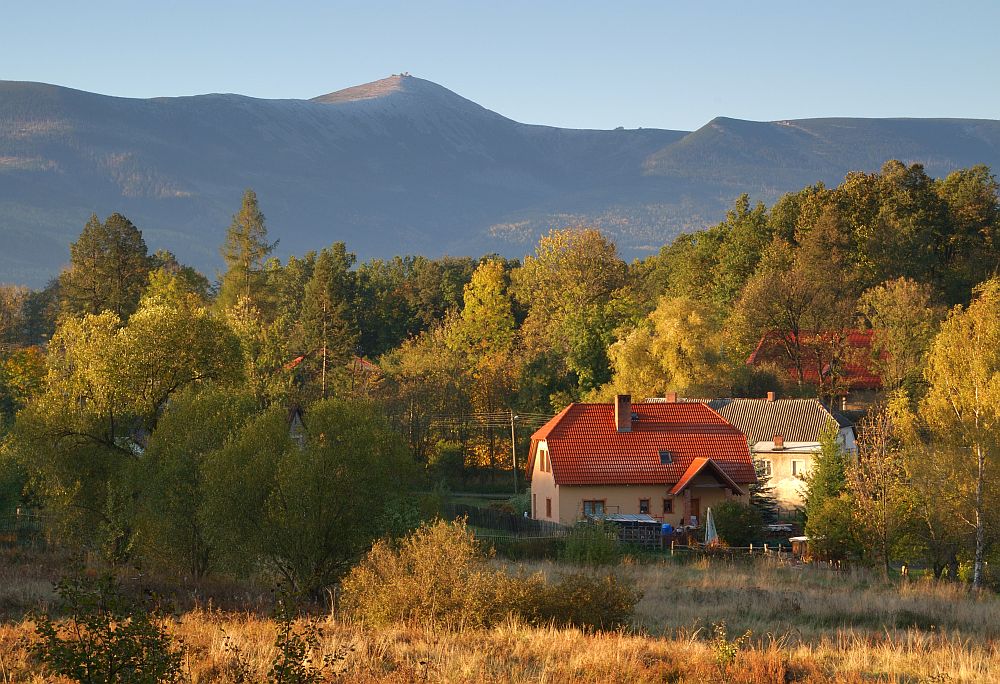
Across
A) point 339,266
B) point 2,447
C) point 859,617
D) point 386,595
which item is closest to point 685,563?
point 859,617

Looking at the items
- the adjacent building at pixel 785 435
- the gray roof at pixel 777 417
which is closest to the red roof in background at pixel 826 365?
the gray roof at pixel 777 417

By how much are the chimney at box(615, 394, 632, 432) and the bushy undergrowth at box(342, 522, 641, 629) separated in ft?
119

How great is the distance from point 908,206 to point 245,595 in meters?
64.7

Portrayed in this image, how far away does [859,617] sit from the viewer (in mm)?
24422

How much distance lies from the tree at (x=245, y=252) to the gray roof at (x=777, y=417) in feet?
135

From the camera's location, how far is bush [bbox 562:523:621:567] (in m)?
33.8

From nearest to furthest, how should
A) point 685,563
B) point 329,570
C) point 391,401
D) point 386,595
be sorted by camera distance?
1. point 386,595
2. point 329,570
3. point 685,563
4. point 391,401

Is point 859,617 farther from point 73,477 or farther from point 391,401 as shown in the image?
point 391,401

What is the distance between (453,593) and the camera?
709 inches

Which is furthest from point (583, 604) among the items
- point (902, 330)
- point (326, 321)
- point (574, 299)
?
point (326, 321)

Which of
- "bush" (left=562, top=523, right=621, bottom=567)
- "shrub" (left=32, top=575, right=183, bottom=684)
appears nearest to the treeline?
"bush" (left=562, top=523, right=621, bottom=567)

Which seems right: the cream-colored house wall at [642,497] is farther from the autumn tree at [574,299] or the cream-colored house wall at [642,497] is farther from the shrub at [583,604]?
the shrub at [583,604]

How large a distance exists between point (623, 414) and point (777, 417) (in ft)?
31.6

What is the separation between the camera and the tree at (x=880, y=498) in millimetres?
37094
